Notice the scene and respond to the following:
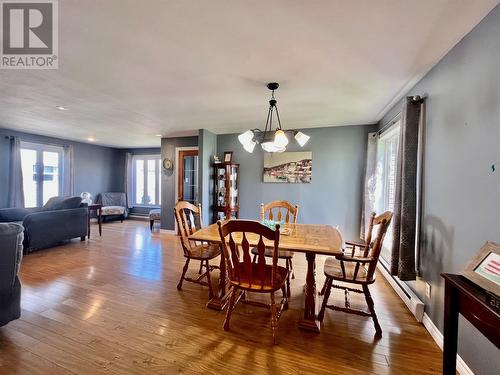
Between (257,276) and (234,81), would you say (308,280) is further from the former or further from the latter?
(234,81)

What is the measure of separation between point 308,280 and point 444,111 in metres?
1.82

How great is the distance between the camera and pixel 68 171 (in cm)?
625

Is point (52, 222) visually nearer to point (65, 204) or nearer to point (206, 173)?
point (65, 204)

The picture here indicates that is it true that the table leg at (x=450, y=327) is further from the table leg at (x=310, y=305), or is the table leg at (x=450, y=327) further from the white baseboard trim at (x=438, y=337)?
the table leg at (x=310, y=305)

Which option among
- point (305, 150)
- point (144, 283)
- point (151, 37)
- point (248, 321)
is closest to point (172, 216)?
point (144, 283)

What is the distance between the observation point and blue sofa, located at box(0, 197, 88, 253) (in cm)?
384

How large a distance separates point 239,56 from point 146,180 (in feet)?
21.7

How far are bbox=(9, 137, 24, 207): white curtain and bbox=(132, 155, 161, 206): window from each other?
9.13 feet

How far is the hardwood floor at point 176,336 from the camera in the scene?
159 centimetres

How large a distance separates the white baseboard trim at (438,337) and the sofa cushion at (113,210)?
7.36 meters

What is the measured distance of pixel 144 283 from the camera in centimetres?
286

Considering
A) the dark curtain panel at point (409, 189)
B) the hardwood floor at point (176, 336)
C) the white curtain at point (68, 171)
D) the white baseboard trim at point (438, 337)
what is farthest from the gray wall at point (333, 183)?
the white curtain at point (68, 171)

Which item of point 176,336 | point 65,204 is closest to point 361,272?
point 176,336

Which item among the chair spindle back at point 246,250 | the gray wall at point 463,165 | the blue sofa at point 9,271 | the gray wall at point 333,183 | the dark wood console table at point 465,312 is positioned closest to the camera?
the dark wood console table at point 465,312
